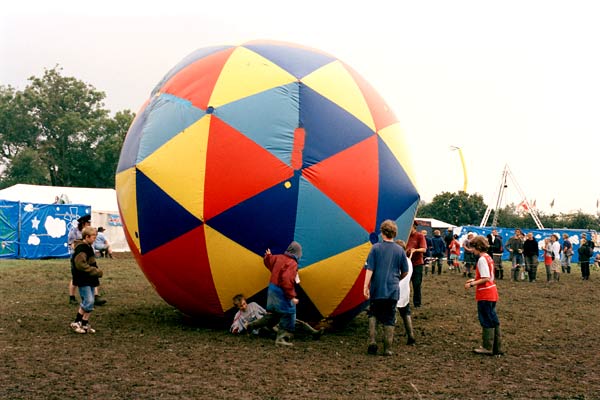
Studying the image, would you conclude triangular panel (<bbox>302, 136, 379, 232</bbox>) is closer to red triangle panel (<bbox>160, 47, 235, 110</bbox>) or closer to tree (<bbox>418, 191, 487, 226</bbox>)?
red triangle panel (<bbox>160, 47, 235, 110</bbox>)

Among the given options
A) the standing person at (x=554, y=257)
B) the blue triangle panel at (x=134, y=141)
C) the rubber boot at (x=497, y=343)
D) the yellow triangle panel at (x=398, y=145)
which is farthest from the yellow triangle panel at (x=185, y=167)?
the standing person at (x=554, y=257)

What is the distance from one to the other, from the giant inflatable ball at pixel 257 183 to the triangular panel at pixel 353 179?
0.05ft

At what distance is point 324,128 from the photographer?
25.0 feet

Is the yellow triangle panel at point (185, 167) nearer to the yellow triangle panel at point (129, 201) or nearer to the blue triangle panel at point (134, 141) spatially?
the yellow triangle panel at point (129, 201)

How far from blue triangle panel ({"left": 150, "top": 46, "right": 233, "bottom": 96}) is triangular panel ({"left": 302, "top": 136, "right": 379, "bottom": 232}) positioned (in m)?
2.56

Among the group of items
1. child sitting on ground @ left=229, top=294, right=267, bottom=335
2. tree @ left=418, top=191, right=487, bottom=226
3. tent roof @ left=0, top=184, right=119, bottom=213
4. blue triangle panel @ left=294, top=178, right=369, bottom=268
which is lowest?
child sitting on ground @ left=229, top=294, right=267, bottom=335

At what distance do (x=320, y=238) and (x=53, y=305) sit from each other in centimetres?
638

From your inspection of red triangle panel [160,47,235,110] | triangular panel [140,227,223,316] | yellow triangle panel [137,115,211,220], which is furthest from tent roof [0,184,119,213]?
yellow triangle panel [137,115,211,220]

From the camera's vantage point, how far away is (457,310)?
39.5ft

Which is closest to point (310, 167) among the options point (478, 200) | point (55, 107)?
point (55, 107)

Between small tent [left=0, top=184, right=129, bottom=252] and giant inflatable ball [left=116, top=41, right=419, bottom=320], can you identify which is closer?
giant inflatable ball [left=116, top=41, right=419, bottom=320]

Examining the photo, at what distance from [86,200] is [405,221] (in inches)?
1034

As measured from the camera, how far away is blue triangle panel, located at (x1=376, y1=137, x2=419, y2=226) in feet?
25.7

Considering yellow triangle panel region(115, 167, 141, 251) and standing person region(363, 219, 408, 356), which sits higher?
yellow triangle panel region(115, 167, 141, 251)
